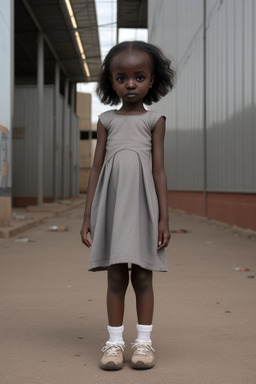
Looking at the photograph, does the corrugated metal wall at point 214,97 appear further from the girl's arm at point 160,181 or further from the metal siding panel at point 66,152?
the metal siding panel at point 66,152

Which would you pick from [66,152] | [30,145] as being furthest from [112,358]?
[66,152]

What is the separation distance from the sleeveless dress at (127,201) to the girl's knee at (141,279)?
9 centimetres

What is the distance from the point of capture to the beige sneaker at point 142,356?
108 inches

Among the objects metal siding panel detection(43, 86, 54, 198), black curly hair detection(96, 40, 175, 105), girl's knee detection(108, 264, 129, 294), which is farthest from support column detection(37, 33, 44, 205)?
girl's knee detection(108, 264, 129, 294)

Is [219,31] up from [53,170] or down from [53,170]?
up

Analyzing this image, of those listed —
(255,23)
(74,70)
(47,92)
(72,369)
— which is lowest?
(72,369)

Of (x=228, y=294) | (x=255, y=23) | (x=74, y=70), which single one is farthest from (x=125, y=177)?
(x=74, y=70)

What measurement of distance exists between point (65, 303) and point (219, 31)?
31.8 ft

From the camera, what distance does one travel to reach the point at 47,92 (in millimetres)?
26125

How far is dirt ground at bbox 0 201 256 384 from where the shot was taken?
106 inches

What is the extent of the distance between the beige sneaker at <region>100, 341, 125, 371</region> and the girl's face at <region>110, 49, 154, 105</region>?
1.21 meters

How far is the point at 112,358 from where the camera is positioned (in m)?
2.76

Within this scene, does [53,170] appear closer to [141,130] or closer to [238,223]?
[238,223]

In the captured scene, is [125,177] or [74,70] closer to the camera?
[125,177]
